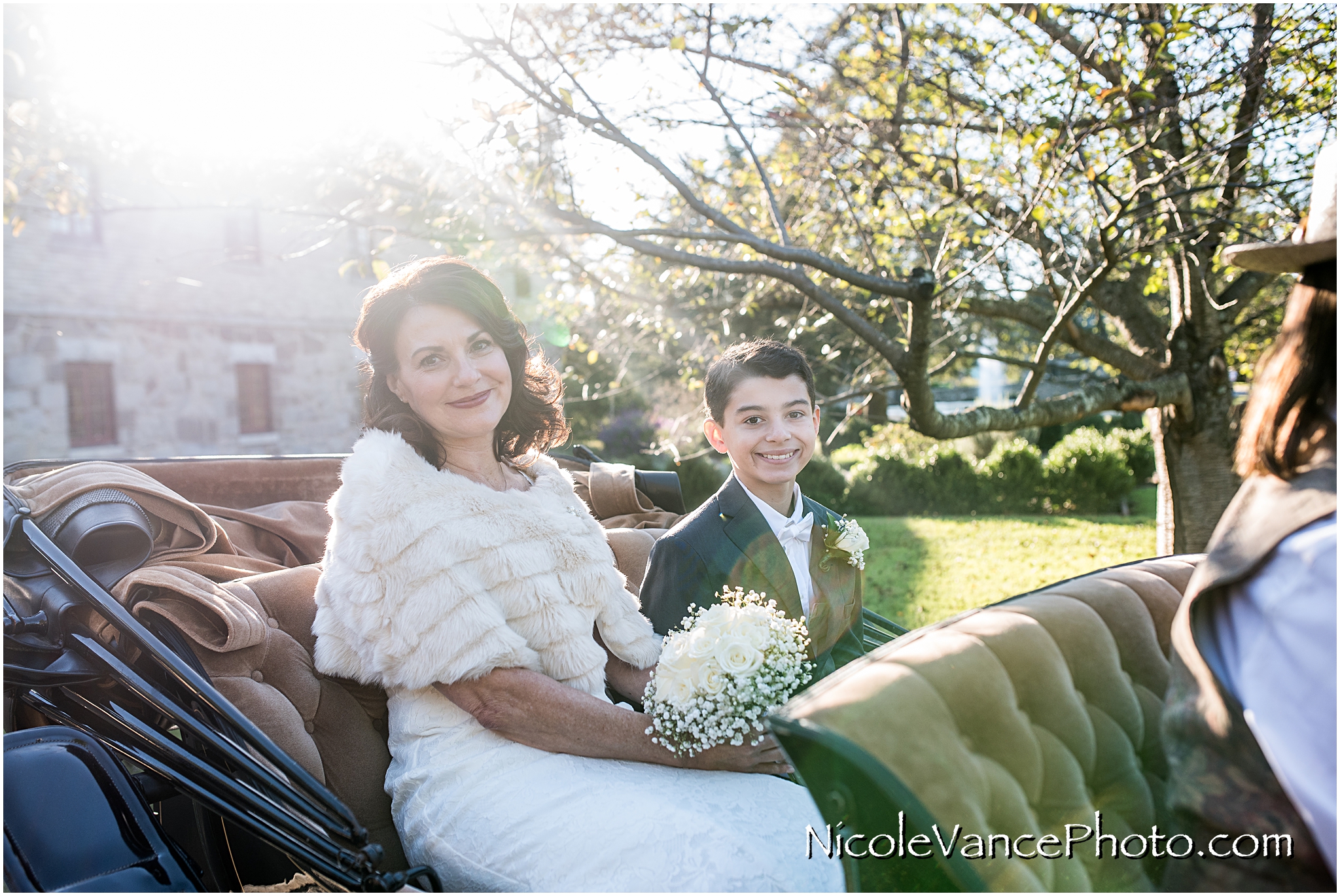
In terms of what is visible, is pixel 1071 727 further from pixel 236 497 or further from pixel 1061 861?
pixel 236 497

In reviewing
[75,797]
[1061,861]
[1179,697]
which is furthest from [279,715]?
[1179,697]

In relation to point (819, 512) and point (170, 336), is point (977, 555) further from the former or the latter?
point (170, 336)

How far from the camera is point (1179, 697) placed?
1300 millimetres

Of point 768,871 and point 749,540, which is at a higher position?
point 749,540

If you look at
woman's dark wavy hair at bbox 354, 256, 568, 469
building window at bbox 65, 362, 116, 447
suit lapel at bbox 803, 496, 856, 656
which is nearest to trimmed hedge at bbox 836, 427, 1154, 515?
suit lapel at bbox 803, 496, 856, 656

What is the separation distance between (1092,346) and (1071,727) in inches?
183

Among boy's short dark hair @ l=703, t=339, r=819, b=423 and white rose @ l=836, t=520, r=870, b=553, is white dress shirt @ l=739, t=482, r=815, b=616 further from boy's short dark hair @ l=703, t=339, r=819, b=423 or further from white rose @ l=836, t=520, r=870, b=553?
boy's short dark hair @ l=703, t=339, r=819, b=423

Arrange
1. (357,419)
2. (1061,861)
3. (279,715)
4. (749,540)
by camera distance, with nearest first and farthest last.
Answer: (1061,861)
(279,715)
(749,540)
(357,419)

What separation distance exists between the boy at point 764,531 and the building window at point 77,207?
196 inches

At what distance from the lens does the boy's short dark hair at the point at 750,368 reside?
251 cm

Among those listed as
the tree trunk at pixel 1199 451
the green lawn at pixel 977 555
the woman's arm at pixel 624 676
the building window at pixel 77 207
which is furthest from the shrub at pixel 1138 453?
the building window at pixel 77 207

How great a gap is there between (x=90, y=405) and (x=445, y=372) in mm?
16436

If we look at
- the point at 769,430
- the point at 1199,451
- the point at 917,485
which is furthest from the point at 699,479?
the point at 769,430

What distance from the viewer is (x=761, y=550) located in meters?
2.45
